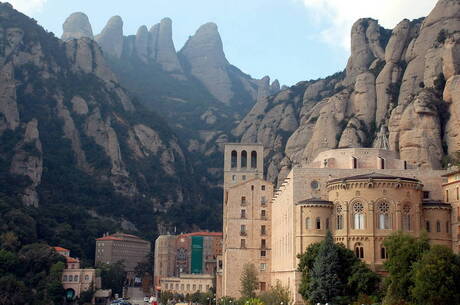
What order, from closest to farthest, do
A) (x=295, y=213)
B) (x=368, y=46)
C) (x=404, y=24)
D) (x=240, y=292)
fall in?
(x=295, y=213)
(x=240, y=292)
(x=404, y=24)
(x=368, y=46)

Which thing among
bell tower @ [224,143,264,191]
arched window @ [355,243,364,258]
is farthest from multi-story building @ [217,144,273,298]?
arched window @ [355,243,364,258]

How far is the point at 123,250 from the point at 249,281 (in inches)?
3124

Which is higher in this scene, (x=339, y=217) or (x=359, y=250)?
(x=339, y=217)

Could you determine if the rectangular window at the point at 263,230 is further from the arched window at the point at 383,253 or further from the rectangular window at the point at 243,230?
the arched window at the point at 383,253

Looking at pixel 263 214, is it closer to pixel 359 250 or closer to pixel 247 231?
pixel 247 231

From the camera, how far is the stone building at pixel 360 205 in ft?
228

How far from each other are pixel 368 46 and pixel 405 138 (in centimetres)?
4902

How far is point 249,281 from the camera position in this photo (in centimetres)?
9375

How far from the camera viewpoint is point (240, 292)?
99.1 meters

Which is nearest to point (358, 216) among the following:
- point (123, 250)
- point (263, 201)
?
point (263, 201)

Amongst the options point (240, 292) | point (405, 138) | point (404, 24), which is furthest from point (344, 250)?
point (404, 24)

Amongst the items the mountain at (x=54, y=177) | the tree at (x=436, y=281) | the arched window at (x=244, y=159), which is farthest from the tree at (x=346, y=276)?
the mountain at (x=54, y=177)

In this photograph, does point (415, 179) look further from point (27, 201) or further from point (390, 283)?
point (27, 201)

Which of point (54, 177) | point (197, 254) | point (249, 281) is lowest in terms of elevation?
point (249, 281)
